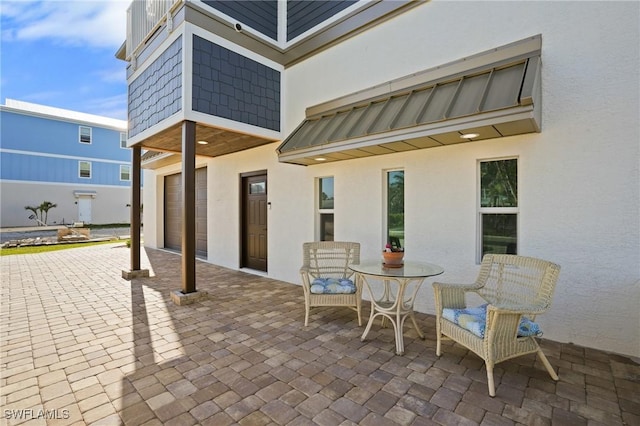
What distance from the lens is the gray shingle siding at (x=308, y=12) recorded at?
5812 mm

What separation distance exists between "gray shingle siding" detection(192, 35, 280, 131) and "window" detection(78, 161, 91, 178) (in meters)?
25.0

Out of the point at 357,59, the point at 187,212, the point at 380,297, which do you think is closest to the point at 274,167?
the point at 187,212

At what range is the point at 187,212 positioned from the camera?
5207mm

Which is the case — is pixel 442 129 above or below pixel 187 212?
above

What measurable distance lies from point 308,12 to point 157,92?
352cm

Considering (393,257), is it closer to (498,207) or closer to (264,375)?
(498,207)

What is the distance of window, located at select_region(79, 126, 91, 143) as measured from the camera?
77.4ft

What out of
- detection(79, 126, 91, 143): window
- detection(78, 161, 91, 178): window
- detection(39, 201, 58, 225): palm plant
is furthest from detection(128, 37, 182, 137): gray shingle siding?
detection(79, 126, 91, 143): window

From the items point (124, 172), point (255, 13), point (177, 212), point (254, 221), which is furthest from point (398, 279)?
point (124, 172)

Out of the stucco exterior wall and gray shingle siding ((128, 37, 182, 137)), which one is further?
gray shingle siding ((128, 37, 182, 137))

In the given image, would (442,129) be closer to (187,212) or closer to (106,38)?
(187,212)

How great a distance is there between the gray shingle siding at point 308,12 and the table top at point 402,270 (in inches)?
194

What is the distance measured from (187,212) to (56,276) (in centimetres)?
453

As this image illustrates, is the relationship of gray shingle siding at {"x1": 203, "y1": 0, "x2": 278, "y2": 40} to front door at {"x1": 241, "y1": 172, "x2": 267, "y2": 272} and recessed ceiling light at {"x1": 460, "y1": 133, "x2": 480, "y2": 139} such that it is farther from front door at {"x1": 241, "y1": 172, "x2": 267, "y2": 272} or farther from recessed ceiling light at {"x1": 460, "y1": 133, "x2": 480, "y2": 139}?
recessed ceiling light at {"x1": 460, "y1": 133, "x2": 480, "y2": 139}
